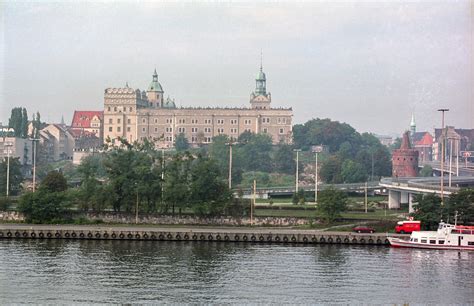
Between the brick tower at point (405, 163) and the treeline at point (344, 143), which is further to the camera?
the treeline at point (344, 143)

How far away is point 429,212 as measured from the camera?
69750mm

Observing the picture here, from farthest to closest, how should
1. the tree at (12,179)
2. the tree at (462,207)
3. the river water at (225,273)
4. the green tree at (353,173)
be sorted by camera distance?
1. the green tree at (353,173)
2. the tree at (12,179)
3. the tree at (462,207)
4. the river water at (225,273)

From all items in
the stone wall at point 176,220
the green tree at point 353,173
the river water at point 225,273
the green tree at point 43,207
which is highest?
the green tree at point 353,173

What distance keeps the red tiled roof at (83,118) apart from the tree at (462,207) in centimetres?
12603

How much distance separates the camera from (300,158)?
525 ft

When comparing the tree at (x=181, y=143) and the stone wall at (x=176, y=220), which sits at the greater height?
the tree at (x=181, y=143)

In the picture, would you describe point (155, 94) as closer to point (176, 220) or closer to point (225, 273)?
point (176, 220)

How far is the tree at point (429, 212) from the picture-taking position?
2724 inches

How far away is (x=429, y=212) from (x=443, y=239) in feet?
18.2

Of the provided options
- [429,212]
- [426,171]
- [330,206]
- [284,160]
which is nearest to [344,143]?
[426,171]

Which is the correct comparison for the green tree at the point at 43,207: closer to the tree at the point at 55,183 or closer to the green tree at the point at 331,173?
the tree at the point at 55,183

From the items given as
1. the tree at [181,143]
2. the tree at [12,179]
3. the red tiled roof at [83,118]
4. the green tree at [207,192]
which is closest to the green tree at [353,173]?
the tree at [12,179]

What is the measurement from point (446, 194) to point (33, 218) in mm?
31983

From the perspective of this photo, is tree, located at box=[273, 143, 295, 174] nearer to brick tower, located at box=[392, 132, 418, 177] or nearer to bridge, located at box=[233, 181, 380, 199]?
brick tower, located at box=[392, 132, 418, 177]
